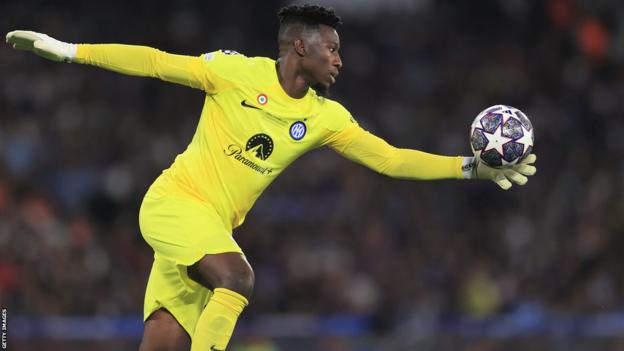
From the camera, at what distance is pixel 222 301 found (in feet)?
19.6

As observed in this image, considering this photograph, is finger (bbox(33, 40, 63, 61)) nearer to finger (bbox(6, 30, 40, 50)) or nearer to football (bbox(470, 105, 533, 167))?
finger (bbox(6, 30, 40, 50))

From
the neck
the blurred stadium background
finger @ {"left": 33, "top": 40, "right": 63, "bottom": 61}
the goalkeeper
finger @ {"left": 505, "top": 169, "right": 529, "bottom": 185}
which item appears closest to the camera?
finger @ {"left": 33, "top": 40, "right": 63, "bottom": 61}

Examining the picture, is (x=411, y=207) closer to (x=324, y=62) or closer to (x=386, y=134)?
(x=386, y=134)

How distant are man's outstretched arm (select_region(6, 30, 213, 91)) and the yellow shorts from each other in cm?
73

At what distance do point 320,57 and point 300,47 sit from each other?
0.13 meters

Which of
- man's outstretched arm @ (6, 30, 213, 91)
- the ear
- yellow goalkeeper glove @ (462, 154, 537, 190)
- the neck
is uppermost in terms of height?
yellow goalkeeper glove @ (462, 154, 537, 190)

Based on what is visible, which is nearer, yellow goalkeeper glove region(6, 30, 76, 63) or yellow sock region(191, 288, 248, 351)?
yellow sock region(191, 288, 248, 351)

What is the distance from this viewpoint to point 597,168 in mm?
14047

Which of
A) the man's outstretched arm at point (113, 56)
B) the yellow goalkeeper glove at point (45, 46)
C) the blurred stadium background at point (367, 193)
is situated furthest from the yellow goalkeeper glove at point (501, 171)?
the blurred stadium background at point (367, 193)

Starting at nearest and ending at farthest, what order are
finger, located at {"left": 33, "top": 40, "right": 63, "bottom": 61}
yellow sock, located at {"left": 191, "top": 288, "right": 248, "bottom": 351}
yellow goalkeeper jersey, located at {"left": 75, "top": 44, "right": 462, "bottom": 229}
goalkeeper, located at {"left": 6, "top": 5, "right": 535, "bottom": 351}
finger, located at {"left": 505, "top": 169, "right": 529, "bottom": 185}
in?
yellow sock, located at {"left": 191, "top": 288, "right": 248, "bottom": 351} < finger, located at {"left": 33, "top": 40, "right": 63, "bottom": 61} < goalkeeper, located at {"left": 6, "top": 5, "right": 535, "bottom": 351} < yellow goalkeeper jersey, located at {"left": 75, "top": 44, "right": 462, "bottom": 229} < finger, located at {"left": 505, "top": 169, "right": 529, "bottom": 185}

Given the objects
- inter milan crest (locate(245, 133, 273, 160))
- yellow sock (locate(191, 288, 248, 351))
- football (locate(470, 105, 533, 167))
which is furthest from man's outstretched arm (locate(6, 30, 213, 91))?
football (locate(470, 105, 533, 167))

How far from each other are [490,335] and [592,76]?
5.79 meters

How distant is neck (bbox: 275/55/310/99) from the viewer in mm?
6730

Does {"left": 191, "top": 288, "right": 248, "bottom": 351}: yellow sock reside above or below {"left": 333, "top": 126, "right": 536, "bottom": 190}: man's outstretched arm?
below
